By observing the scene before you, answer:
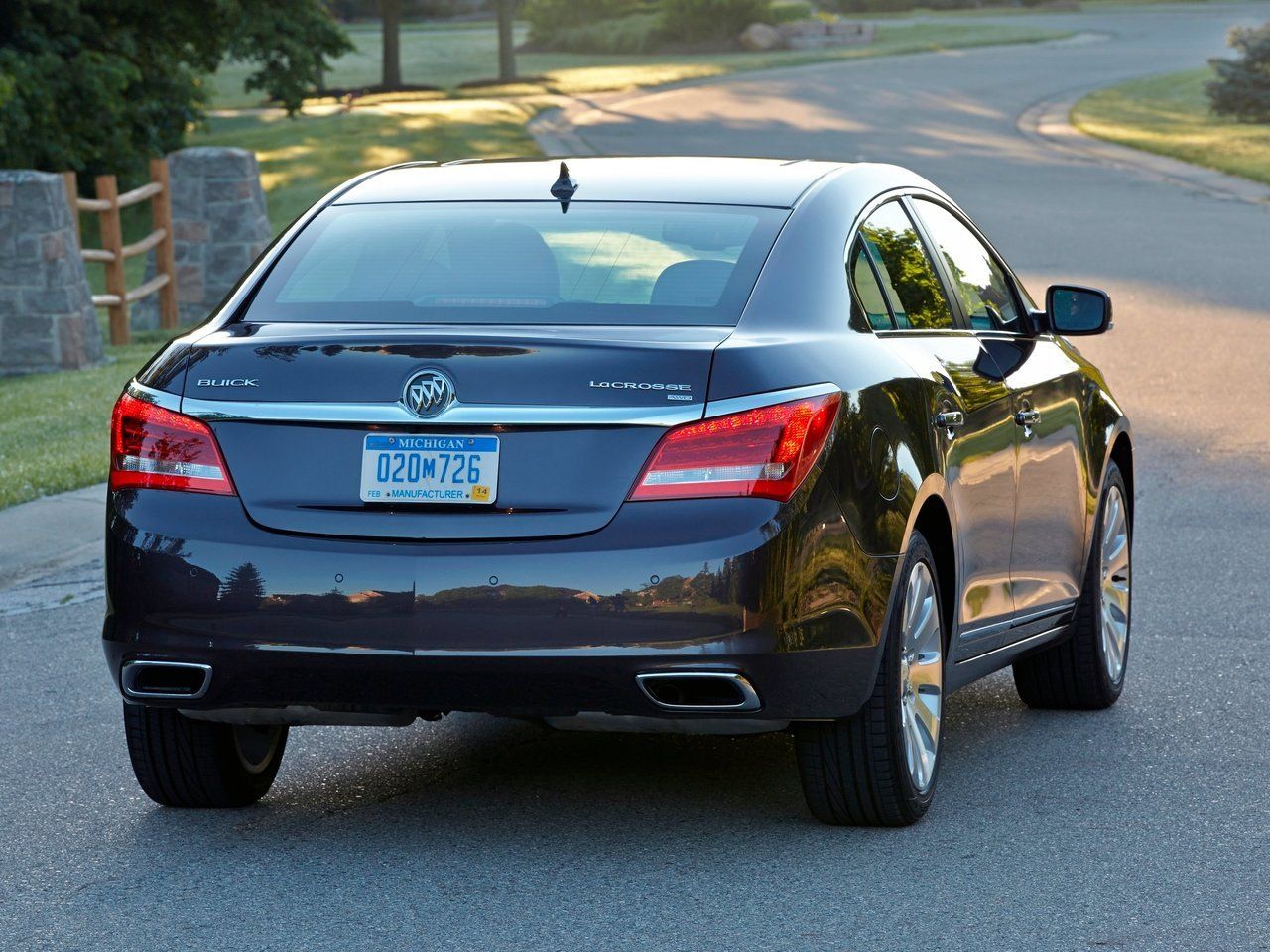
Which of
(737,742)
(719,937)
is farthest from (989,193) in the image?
(719,937)

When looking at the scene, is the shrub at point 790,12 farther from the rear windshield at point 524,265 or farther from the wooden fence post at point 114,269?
the rear windshield at point 524,265

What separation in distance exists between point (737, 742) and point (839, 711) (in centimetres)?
144

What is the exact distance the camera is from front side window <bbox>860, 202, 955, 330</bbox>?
19.2ft

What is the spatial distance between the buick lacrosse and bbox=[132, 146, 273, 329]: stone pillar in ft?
55.7

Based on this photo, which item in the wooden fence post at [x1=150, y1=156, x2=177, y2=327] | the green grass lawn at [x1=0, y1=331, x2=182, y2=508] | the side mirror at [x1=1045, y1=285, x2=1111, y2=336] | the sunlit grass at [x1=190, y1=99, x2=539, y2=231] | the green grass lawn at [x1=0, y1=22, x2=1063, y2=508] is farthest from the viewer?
the sunlit grass at [x1=190, y1=99, x2=539, y2=231]

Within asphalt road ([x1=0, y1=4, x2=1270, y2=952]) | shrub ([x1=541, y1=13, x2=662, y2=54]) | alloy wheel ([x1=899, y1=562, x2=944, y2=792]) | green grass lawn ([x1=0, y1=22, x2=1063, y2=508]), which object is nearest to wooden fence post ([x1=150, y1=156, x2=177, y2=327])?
green grass lawn ([x1=0, y1=22, x2=1063, y2=508])

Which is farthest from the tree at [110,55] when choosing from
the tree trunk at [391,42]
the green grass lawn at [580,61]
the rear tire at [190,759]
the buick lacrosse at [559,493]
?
the buick lacrosse at [559,493]

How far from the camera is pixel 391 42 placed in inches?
2147

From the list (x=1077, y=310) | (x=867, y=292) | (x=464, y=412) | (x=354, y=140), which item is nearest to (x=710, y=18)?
(x=354, y=140)

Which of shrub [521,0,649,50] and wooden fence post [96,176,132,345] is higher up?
Answer: wooden fence post [96,176,132,345]

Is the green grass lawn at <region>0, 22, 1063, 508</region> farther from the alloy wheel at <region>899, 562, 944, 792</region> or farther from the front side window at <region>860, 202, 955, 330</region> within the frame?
the alloy wheel at <region>899, 562, 944, 792</region>

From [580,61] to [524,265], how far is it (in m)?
62.1

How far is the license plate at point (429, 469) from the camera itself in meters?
4.82

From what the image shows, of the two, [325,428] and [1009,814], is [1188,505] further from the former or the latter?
[325,428]
